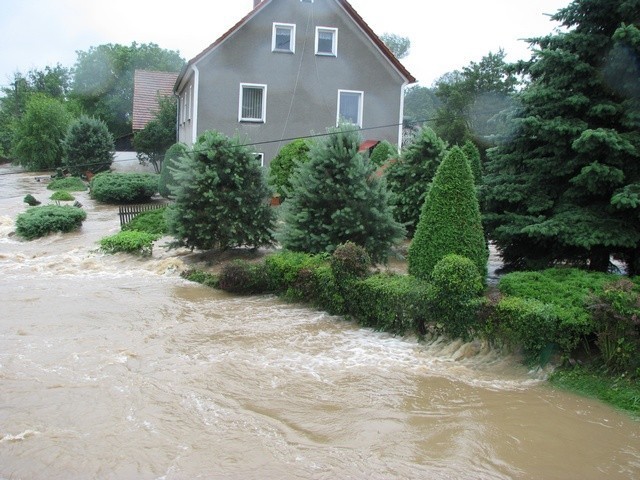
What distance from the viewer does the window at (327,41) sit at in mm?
26938

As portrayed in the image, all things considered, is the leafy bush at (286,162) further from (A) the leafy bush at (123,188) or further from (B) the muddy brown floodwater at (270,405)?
(B) the muddy brown floodwater at (270,405)

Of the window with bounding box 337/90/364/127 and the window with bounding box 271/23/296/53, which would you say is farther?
the window with bounding box 337/90/364/127

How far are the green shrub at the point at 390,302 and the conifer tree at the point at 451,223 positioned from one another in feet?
1.69

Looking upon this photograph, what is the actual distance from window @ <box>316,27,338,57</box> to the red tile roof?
1566 centimetres

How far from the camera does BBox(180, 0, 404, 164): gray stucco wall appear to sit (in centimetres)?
2620

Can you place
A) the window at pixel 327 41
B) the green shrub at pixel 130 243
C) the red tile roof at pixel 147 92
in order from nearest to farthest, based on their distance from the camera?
1. the green shrub at pixel 130 243
2. the window at pixel 327 41
3. the red tile roof at pixel 147 92

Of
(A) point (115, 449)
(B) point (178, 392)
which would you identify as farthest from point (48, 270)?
(A) point (115, 449)

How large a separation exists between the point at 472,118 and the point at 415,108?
2810cm

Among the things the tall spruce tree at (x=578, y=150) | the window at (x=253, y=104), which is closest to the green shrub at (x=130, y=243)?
the window at (x=253, y=104)

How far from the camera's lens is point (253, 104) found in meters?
26.7

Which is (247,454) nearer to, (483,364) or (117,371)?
(117,371)

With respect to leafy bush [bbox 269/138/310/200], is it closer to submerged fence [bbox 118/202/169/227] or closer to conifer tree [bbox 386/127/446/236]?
submerged fence [bbox 118/202/169/227]

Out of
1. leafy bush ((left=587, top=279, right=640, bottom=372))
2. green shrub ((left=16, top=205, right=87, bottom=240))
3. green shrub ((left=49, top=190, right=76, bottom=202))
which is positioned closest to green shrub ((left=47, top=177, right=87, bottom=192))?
green shrub ((left=49, top=190, right=76, bottom=202))

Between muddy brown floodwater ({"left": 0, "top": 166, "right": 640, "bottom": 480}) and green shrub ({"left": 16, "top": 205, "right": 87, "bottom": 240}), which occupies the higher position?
green shrub ({"left": 16, "top": 205, "right": 87, "bottom": 240})
